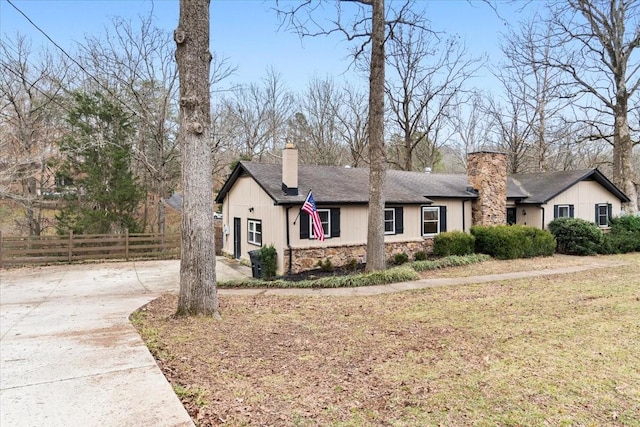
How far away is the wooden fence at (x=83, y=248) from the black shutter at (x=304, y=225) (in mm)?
6796

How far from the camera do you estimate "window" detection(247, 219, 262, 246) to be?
14.1 m

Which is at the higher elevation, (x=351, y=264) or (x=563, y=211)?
(x=563, y=211)

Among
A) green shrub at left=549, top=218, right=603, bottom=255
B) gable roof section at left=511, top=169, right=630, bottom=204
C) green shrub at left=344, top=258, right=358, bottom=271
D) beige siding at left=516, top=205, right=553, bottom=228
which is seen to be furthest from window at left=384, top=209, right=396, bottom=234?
green shrub at left=549, top=218, right=603, bottom=255

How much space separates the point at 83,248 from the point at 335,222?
10.1m

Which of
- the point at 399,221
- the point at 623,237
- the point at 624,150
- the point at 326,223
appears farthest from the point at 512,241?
the point at 624,150

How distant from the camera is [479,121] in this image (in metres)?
34.6

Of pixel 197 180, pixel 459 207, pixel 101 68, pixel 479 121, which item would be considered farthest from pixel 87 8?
pixel 479 121

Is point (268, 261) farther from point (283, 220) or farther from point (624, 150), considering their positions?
point (624, 150)

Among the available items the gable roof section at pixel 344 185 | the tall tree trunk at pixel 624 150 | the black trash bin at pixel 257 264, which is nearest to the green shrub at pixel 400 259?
the gable roof section at pixel 344 185

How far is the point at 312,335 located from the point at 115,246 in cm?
1299

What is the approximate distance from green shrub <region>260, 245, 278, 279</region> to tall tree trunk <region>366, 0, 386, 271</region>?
123 inches

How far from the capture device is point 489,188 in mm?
16828

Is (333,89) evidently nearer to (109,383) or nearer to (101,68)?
(101,68)

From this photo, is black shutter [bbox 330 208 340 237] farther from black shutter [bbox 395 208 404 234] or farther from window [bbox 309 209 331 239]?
black shutter [bbox 395 208 404 234]
